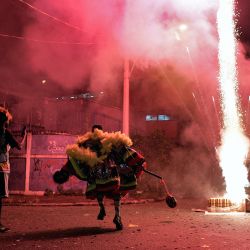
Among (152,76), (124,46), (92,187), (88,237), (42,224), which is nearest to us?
(88,237)

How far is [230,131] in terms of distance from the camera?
1552 centimetres

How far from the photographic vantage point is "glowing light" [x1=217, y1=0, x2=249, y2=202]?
44.6 ft

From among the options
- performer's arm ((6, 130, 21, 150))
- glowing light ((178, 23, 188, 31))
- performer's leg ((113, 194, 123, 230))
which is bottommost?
performer's leg ((113, 194, 123, 230))

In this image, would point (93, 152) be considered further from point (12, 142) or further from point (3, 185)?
point (3, 185)

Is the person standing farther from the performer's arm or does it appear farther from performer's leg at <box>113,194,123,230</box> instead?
performer's leg at <box>113,194,123,230</box>

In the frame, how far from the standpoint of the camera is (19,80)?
22469 mm

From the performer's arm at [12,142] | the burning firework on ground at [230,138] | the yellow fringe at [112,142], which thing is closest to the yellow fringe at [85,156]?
the yellow fringe at [112,142]

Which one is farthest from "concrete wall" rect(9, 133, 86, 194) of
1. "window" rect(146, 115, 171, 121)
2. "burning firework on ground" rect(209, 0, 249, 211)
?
"window" rect(146, 115, 171, 121)

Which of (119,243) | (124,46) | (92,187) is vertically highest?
(124,46)

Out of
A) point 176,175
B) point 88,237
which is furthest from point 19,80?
point 88,237

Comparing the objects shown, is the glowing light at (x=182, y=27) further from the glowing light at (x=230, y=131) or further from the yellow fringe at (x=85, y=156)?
the yellow fringe at (x=85, y=156)

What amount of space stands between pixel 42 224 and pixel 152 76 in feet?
47.3

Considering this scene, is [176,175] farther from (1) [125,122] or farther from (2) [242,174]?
(2) [242,174]

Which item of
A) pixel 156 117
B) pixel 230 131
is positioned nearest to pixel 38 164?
pixel 230 131
